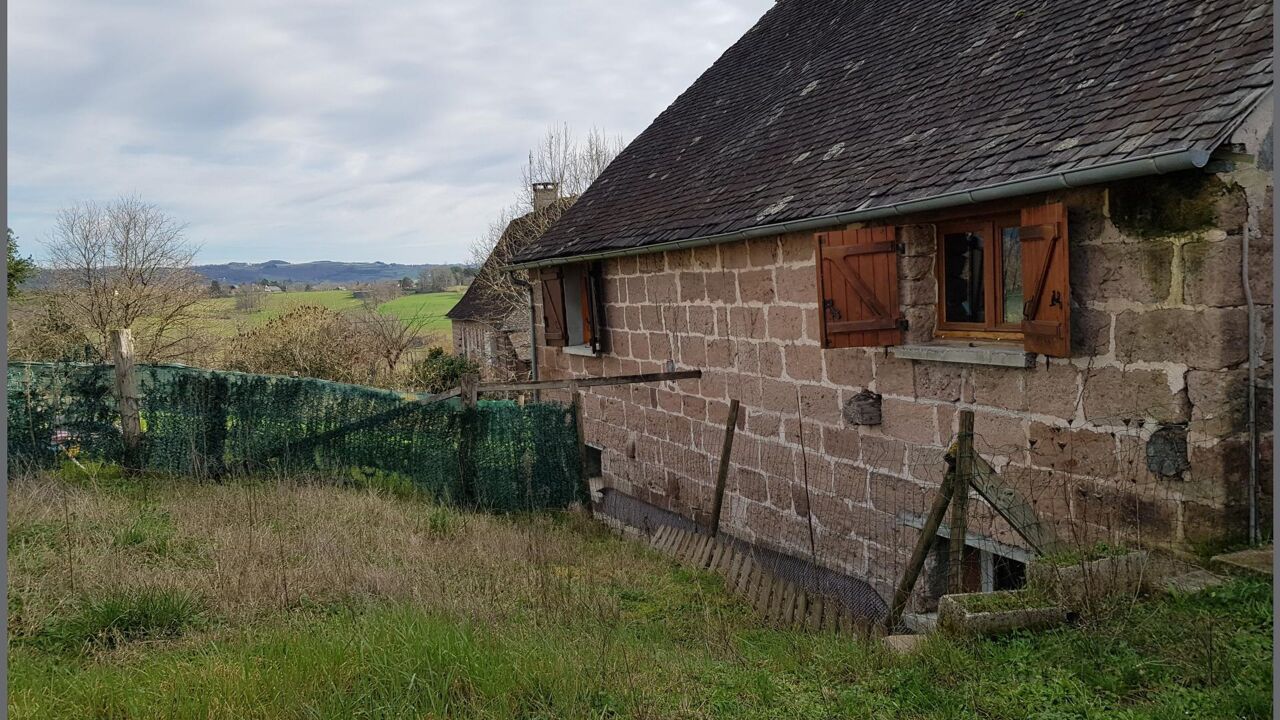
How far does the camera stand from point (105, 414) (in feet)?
33.7

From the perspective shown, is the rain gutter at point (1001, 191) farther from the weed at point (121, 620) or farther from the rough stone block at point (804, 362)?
the weed at point (121, 620)

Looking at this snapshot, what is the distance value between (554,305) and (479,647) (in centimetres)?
844

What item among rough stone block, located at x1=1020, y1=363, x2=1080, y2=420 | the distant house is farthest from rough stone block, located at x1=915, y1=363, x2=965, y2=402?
the distant house

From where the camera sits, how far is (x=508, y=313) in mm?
28891

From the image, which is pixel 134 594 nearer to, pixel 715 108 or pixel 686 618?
pixel 686 618

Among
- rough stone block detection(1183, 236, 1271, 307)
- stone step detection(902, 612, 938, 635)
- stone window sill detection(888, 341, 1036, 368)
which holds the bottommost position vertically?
stone step detection(902, 612, 938, 635)

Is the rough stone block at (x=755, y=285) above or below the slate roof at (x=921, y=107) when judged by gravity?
below

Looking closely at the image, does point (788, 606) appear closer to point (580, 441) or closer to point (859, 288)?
point (859, 288)

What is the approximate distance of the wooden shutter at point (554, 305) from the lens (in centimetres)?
1218

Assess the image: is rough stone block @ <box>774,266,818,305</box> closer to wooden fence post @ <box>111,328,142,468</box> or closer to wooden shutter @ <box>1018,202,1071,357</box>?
wooden shutter @ <box>1018,202,1071,357</box>

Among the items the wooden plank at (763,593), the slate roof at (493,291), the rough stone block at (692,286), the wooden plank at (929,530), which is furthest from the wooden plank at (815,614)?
the slate roof at (493,291)

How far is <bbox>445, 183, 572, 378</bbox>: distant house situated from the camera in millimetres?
27656

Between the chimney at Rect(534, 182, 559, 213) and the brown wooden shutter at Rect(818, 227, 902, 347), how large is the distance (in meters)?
21.7

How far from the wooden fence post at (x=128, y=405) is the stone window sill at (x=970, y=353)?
8.55 m
